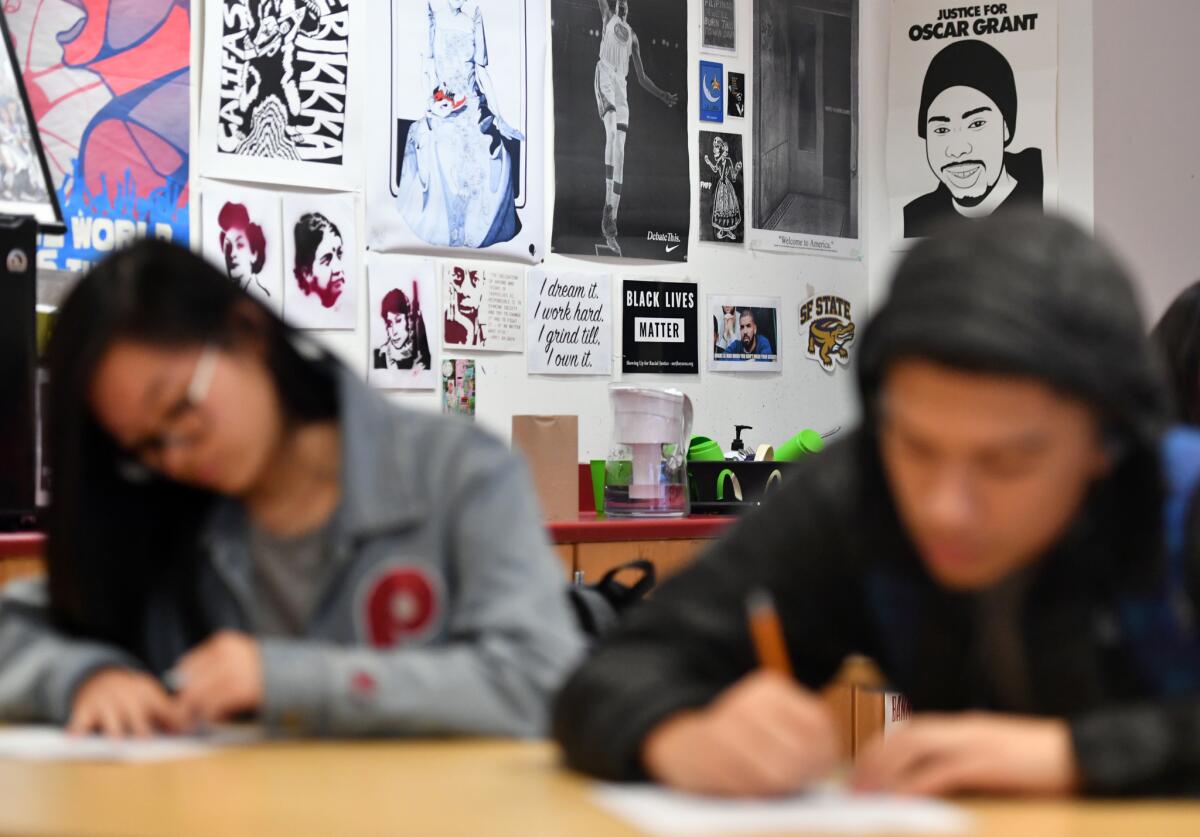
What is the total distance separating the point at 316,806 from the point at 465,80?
9.08ft

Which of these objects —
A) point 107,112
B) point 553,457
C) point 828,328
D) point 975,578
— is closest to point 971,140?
point 828,328

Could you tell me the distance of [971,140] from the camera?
4211 mm

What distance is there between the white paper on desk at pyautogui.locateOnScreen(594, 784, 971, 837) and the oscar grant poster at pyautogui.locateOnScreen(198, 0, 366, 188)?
2435 millimetres

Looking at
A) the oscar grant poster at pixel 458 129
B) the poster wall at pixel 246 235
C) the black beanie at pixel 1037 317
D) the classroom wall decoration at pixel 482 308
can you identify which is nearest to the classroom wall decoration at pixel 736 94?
the oscar grant poster at pixel 458 129

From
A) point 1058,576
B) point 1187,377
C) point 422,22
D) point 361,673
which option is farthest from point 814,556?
point 422,22

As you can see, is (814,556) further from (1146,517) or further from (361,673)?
(361,673)

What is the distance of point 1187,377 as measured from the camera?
2.12m

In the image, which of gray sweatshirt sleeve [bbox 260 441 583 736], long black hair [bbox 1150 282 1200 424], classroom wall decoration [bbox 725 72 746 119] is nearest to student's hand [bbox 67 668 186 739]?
gray sweatshirt sleeve [bbox 260 441 583 736]

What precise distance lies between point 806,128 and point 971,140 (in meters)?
0.45

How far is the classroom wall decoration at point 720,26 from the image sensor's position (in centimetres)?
406

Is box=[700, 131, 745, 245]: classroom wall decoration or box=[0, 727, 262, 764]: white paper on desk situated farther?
box=[700, 131, 745, 245]: classroom wall decoration

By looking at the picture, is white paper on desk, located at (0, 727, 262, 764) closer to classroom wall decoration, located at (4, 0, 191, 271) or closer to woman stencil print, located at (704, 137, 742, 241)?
classroom wall decoration, located at (4, 0, 191, 271)

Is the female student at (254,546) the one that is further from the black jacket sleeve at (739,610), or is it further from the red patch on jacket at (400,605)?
the black jacket sleeve at (739,610)

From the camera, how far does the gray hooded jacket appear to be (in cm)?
138
